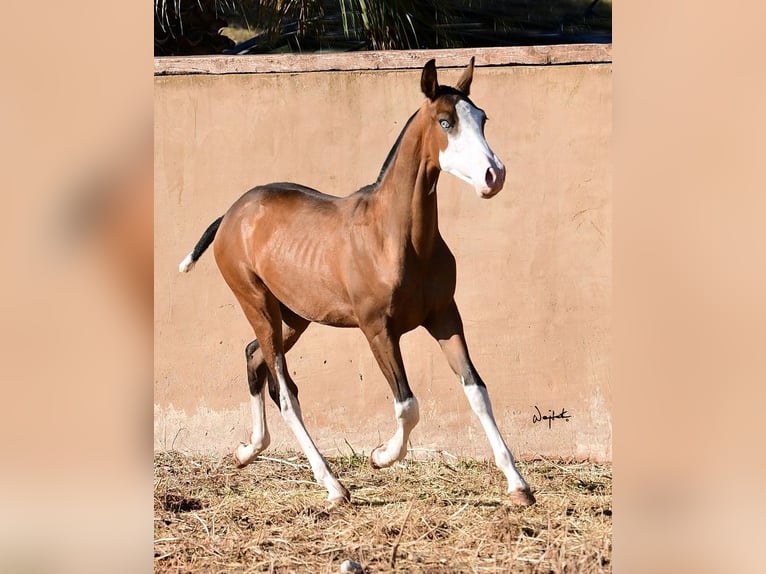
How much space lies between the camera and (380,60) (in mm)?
6797

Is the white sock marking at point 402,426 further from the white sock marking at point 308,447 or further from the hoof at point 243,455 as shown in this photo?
the hoof at point 243,455

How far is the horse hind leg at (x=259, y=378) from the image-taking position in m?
6.41

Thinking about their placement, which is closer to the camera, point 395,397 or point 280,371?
point 395,397

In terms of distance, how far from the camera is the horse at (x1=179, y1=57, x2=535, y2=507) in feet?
18.0

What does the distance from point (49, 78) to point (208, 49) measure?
3.50 metres

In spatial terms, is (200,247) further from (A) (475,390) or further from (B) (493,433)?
(B) (493,433)

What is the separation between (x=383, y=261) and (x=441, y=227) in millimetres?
1256

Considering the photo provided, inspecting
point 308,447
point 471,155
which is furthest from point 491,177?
point 308,447

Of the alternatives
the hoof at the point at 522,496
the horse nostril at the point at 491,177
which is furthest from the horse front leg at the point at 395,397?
the horse nostril at the point at 491,177

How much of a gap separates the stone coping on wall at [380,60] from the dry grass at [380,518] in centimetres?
236

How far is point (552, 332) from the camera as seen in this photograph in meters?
6.76

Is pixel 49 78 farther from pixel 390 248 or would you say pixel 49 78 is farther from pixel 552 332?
pixel 552 332

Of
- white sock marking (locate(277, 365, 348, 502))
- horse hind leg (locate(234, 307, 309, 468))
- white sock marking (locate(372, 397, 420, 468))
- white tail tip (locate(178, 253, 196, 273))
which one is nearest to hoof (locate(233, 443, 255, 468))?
horse hind leg (locate(234, 307, 309, 468))
